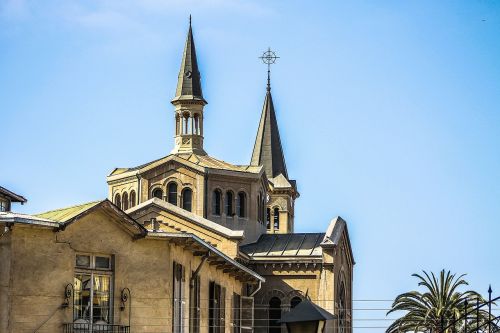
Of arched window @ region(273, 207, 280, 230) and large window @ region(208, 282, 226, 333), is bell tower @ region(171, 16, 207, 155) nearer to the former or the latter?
arched window @ region(273, 207, 280, 230)

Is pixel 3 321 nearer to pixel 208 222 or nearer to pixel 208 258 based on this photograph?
pixel 208 258

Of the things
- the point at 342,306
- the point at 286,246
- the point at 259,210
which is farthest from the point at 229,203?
the point at 342,306

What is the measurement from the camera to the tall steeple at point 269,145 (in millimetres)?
83750

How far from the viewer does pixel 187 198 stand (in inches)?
2517

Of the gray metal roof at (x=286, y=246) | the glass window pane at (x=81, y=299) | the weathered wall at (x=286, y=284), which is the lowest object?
the glass window pane at (x=81, y=299)

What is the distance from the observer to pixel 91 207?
3597 cm

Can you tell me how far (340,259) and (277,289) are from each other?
491cm

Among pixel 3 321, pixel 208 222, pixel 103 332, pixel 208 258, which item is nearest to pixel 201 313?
pixel 208 258

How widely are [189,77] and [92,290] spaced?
35.5 m

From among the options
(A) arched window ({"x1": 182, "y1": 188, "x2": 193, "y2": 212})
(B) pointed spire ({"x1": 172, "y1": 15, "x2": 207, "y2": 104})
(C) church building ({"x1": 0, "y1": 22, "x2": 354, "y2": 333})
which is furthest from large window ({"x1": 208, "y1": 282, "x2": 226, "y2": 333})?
(B) pointed spire ({"x1": 172, "y1": 15, "x2": 207, "y2": 104})

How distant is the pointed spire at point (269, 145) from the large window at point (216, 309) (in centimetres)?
3555

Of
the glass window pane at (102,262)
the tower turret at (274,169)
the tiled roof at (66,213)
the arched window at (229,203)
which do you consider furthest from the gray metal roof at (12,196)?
the tower turret at (274,169)

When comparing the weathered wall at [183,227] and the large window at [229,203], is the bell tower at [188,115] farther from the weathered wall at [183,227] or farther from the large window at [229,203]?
the weathered wall at [183,227]

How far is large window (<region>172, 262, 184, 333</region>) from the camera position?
129ft
